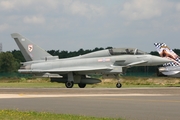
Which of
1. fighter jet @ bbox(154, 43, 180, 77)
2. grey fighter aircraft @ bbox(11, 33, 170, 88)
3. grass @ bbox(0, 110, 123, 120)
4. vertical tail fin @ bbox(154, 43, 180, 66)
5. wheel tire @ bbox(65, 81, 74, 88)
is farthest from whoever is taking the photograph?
vertical tail fin @ bbox(154, 43, 180, 66)

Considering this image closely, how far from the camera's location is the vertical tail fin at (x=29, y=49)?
4134cm

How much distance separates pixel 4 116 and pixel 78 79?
86.6 feet

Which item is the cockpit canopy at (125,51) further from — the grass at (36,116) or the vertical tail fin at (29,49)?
the grass at (36,116)

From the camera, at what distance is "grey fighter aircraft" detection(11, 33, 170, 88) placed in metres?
38.2

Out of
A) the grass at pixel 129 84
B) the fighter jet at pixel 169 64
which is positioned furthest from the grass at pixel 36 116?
the fighter jet at pixel 169 64

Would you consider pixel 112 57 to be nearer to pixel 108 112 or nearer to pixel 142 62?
pixel 142 62

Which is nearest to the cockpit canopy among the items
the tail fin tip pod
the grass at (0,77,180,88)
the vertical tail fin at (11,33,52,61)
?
the grass at (0,77,180,88)

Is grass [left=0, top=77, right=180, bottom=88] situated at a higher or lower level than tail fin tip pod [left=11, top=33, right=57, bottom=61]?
lower

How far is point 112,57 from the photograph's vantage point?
38.6m

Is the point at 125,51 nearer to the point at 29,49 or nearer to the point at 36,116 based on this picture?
the point at 29,49

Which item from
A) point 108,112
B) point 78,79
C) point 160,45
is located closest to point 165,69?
point 160,45

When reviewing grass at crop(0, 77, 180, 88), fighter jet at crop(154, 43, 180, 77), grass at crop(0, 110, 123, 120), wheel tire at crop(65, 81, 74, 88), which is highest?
fighter jet at crop(154, 43, 180, 77)

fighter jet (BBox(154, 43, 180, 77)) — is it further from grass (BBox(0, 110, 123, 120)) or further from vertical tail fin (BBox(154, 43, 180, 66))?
grass (BBox(0, 110, 123, 120))

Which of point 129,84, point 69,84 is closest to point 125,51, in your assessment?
point 69,84
